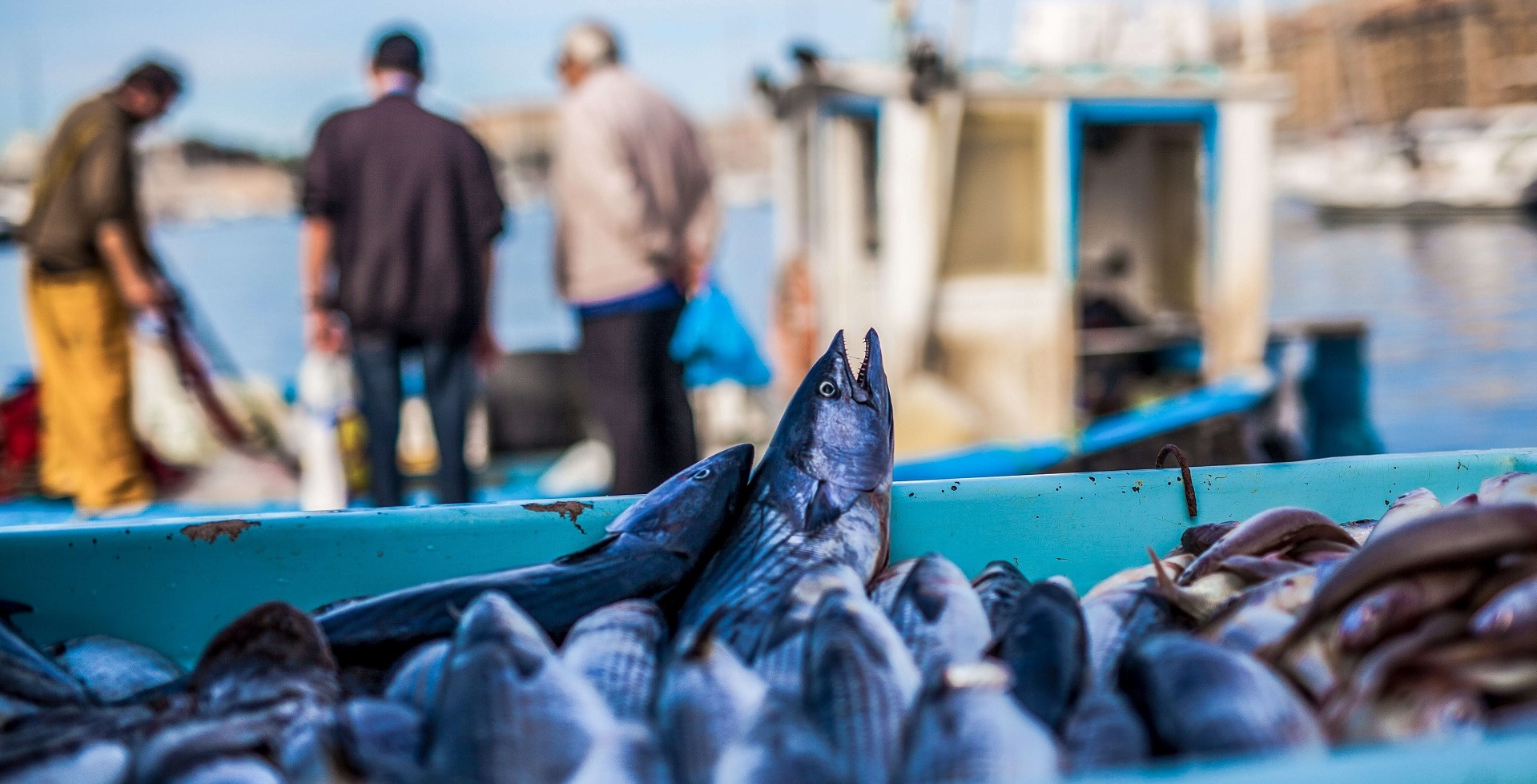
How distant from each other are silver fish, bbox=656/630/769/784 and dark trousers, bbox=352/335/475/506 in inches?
148

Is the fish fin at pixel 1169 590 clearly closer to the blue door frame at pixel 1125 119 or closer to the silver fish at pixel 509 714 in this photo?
the silver fish at pixel 509 714

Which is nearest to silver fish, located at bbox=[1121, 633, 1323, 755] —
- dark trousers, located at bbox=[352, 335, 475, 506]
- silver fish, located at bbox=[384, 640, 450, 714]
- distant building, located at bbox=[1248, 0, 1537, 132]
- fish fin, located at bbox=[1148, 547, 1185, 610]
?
fish fin, located at bbox=[1148, 547, 1185, 610]

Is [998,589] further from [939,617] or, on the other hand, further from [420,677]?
[420,677]

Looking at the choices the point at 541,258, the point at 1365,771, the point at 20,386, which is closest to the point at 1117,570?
the point at 1365,771

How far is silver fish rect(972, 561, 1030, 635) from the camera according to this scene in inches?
81.9

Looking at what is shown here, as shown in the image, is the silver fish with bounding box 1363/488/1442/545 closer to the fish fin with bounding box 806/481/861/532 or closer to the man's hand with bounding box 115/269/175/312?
the fish fin with bounding box 806/481/861/532

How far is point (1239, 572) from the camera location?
2.14 meters

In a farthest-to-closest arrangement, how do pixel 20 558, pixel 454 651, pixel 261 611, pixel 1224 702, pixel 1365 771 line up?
1. pixel 20 558
2. pixel 261 611
3. pixel 454 651
4. pixel 1224 702
5. pixel 1365 771

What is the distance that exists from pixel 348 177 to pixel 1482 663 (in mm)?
4755

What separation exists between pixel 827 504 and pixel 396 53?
12.6 ft

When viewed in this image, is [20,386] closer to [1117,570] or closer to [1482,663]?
[1117,570]

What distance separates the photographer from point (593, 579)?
212cm

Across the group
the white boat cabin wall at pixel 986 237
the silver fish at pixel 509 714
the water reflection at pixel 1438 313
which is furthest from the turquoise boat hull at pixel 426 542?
the water reflection at pixel 1438 313

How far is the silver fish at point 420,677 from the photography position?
5.75 feet
